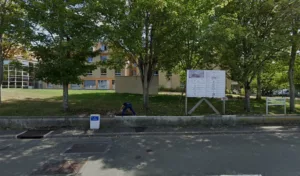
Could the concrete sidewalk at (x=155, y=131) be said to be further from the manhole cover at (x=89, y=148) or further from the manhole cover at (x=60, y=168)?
the manhole cover at (x=60, y=168)

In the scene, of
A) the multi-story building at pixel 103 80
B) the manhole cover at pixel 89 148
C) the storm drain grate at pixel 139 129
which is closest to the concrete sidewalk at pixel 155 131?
the storm drain grate at pixel 139 129

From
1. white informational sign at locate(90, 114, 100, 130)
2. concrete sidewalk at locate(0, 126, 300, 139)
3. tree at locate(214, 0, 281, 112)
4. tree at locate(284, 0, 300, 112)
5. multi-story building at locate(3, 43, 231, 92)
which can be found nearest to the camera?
concrete sidewalk at locate(0, 126, 300, 139)

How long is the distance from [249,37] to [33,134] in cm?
1066

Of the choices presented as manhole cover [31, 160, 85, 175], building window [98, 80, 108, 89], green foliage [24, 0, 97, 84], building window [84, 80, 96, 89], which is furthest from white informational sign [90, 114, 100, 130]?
building window [84, 80, 96, 89]

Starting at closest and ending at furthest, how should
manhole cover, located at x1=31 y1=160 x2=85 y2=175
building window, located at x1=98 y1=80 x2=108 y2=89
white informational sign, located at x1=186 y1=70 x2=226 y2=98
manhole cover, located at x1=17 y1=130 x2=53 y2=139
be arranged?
manhole cover, located at x1=31 y1=160 x2=85 y2=175, manhole cover, located at x1=17 y1=130 x2=53 y2=139, white informational sign, located at x1=186 y1=70 x2=226 y2=98, building window, located at x1=98 y1=80 x2=108 y2=89

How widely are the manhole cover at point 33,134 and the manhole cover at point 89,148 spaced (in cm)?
192

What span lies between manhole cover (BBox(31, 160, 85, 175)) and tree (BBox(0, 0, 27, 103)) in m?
6.70

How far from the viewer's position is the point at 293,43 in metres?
10.7

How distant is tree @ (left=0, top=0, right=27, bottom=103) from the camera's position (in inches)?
372

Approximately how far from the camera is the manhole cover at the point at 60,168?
4.58 meters

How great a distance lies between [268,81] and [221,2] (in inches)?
525

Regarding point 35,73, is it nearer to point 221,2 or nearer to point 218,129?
point 218,129

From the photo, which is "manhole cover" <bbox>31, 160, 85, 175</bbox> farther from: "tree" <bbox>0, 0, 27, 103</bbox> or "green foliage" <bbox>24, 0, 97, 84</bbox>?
"tree" <bbox>0, 0, 27, 103</bbox>

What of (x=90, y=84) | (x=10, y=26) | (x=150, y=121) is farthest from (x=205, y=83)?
(x=90, y=84)
